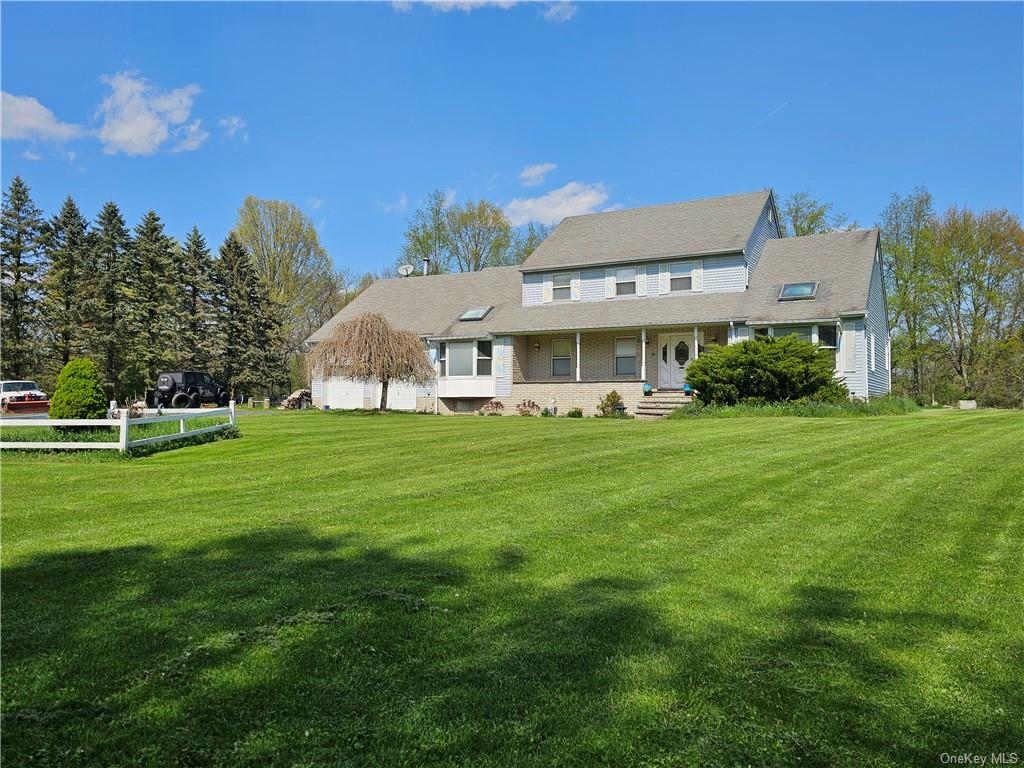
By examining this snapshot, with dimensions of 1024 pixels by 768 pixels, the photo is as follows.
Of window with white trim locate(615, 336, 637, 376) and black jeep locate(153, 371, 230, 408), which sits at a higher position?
window with white trim locate(615, 336, 637, 376)

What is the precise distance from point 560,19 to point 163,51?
820 cm

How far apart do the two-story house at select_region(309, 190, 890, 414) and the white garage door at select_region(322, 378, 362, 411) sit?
58 centimetres

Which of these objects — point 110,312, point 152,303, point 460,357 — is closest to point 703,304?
point 460,357

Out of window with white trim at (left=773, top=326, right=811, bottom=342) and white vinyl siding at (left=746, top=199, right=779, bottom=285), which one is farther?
white vinyl siding at (left=746, top=199, right=779, bottom=285)

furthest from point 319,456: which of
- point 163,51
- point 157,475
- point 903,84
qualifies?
point 903,84

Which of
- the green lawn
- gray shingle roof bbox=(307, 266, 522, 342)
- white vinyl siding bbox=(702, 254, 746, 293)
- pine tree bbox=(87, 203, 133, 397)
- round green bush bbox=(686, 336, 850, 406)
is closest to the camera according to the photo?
the green lawn

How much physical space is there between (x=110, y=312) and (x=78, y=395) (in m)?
26.5

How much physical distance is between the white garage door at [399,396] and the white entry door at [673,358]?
10.3 metres

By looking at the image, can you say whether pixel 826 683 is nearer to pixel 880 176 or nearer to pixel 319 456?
pixel 319 456

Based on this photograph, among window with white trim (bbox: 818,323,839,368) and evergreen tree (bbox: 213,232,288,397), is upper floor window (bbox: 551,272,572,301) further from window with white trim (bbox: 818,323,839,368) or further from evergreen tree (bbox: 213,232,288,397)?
evergreen tree (bbox: 213,232,288,397)

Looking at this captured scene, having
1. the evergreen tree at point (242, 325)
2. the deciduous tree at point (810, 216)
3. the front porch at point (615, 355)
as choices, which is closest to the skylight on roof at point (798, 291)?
the front porch at point (615, 355)

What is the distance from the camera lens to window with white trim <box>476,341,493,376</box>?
25.7 metres

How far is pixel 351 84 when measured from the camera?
1552 centimetres
